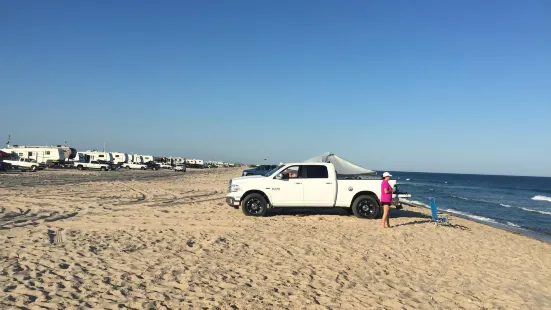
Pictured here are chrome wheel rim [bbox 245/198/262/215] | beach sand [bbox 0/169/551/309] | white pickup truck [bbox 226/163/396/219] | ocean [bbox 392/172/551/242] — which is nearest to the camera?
beach sand [bbox 0/169/551/309]

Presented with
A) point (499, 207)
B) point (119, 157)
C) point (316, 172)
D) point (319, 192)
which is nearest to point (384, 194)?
point (319, 192)

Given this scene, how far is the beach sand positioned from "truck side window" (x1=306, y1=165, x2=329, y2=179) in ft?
4.91

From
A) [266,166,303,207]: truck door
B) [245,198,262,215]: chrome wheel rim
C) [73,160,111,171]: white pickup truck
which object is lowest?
[245,198,262,215]: chrome wheel rim

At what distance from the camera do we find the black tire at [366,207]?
13109 millimetres

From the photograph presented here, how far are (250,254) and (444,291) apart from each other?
3.61 metres

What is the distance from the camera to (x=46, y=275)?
232 inches

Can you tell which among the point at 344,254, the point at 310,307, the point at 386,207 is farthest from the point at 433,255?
the point at 310,307

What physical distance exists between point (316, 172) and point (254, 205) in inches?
91.1

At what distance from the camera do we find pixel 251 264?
23.8 feet

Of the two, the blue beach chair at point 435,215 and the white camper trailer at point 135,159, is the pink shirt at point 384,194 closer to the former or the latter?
the blue beach chair at point 435,215

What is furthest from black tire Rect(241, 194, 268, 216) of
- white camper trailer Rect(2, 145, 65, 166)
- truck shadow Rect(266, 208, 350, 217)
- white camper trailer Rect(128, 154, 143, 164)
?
white camper trailer Rect(128, 154, 143, 164)

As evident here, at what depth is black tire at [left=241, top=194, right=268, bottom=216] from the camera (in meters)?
12.9

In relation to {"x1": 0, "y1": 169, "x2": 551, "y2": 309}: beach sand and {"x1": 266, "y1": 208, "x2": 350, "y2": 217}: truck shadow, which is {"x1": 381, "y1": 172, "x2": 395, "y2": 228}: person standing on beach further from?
{"x1": 266, "y1": 208, "x2": 350, "y2": 217}: truck shadow

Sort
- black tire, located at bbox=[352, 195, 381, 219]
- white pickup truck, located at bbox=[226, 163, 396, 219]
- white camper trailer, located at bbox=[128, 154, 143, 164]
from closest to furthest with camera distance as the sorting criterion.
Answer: white pickup truck, located at bbox=[226, 163, 396, 219] → black tire, located at bbox=[352, 195, 381, 219] → white camper trailer, located at bbox=[128, 154, 143, 164]
